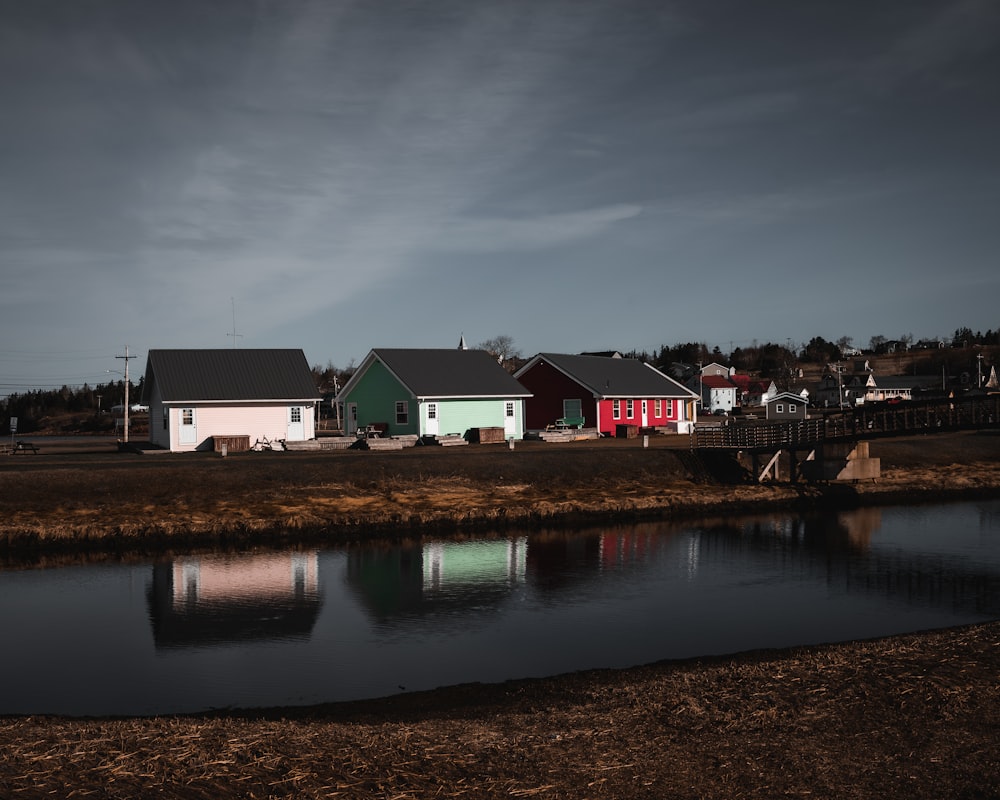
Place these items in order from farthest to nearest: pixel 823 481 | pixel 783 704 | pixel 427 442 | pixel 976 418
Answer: pixel 427 442 → pixel 823 481 → pixel 976 418 → pixel 783 704

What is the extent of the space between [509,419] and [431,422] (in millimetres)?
5870

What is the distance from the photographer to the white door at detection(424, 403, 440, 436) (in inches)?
2032

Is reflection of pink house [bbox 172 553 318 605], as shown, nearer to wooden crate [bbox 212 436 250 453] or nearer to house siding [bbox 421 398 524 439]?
wooden crate [bbox 212 436 250 453]

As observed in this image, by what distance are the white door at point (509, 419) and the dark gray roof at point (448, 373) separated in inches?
27.0

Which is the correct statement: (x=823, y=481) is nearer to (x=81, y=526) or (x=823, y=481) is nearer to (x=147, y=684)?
(x=81, y=526)

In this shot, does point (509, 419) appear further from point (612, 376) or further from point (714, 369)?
point (714, 369)

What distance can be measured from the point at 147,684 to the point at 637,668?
26.7 feet

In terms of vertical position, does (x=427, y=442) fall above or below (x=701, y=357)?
below

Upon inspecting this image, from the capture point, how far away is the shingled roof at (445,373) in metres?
52.7

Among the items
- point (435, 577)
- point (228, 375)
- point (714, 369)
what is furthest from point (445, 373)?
point (714, 369)

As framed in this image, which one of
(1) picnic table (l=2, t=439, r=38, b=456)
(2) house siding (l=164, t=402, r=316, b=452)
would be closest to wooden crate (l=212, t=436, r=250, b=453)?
(2) house siding (l=164, t=402, r=316, b=452)

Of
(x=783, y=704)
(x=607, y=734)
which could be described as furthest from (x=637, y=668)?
(x=607, y=734)

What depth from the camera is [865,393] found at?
14050cm

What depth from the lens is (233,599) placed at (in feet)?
69.5
